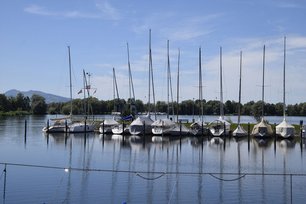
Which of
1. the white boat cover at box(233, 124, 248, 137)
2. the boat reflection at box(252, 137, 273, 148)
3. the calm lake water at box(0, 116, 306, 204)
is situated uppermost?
the white boat cover at box(233, 124, 248, 137)

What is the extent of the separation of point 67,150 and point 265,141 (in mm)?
34414

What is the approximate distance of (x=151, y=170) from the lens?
142 ft

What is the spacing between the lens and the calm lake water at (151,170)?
30.5 m

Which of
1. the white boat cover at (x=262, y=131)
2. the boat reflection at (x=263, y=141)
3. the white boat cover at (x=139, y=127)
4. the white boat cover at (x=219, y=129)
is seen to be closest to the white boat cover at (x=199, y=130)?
the white boat cover at (x=219, y=129)

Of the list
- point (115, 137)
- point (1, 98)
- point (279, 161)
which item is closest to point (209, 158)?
point (279, 161)

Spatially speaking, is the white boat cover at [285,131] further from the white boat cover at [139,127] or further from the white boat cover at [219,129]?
the white boat cover at [139,127]

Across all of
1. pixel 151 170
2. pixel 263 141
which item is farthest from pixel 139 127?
pixel 151 170

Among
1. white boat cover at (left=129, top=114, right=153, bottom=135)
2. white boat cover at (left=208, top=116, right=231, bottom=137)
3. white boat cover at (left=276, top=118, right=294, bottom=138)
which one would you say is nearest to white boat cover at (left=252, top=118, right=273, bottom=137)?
white boat cover at (left=276, top=118, right=294, bottom=138)

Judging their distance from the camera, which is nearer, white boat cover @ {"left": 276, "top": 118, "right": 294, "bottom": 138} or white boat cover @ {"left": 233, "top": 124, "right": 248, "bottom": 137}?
white boat cover @ {"left": 276, "top": 118, "right": 294, "bottom": 138}

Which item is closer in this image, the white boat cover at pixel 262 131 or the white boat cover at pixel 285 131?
the white boat cover at pixel 285 131

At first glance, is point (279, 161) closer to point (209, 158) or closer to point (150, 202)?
point (209, 158)

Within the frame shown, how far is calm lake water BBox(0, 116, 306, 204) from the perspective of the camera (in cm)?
3053

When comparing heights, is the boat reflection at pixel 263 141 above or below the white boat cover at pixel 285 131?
below

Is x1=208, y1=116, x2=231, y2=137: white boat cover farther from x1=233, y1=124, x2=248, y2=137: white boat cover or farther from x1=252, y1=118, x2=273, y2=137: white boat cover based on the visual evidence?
x1=252, y1=118, x2=273, y2=137: white boat cover
